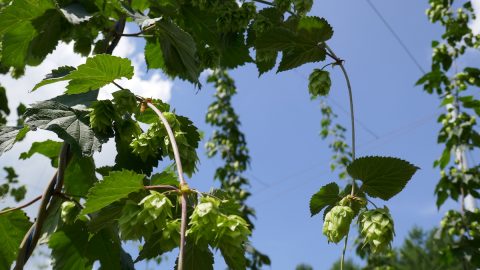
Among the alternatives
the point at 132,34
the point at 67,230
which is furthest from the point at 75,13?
the point at 67,230

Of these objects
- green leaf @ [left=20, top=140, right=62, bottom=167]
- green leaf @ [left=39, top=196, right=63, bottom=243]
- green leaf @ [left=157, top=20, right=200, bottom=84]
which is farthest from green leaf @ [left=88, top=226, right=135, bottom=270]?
green leaf @ [left=157, top=20, right=200, bottom=84]

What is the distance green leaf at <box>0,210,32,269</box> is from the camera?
3.97ft

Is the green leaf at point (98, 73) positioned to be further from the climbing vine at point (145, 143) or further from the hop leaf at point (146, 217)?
the hop leaf at point (146, 217)

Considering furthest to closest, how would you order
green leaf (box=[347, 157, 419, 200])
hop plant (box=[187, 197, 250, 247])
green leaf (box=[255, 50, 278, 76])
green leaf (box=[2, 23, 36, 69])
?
green leaf (box=[255, 50, 278, 76]) < green leaf (box=[2, 23, 36, 69]) < green leaf (box=[347, 157, 419, 200]) < hop plant (box=[187, 197, 250, 247])

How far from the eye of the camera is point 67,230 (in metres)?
1.17

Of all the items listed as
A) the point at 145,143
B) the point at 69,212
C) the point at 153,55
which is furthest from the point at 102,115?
the point at 153,55

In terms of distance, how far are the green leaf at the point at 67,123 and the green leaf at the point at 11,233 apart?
0.37m

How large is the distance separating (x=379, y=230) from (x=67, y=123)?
0.64 m

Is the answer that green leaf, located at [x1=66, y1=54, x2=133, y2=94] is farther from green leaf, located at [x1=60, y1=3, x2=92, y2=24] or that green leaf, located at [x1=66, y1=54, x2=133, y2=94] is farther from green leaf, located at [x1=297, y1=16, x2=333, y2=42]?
green leaf, located at [x1=297, y1=16, x2=333, y2=42]

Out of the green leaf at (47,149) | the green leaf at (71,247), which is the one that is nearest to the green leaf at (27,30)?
the green leaf at (47,149)

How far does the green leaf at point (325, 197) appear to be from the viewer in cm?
98

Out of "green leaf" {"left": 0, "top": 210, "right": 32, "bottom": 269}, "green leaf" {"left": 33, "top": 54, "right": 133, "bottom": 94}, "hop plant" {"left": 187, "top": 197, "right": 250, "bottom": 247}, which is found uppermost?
"green leaf" {"left": 33, "top": 54, "right": 133, "bottom": 94}

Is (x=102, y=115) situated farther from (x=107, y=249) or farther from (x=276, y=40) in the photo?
(x=276, y=40)

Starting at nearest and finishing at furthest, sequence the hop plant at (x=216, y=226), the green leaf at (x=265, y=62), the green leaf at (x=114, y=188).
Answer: the hop plant at (x=216, y=226)
the green leaf at (x=114, y=188)
the green leaf at (x=265, y=62)
